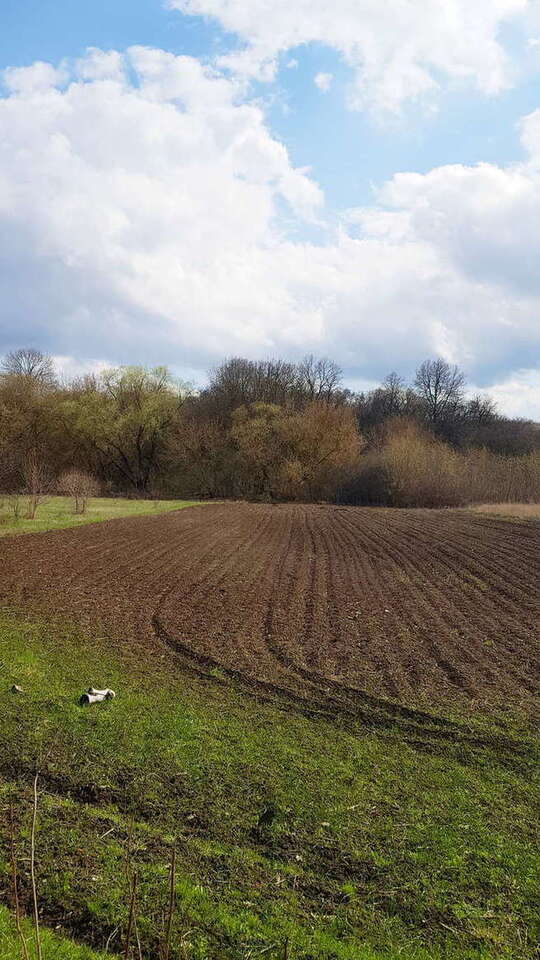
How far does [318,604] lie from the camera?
12.0 metres

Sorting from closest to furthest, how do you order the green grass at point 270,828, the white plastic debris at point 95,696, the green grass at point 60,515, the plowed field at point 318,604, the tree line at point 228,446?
the green grass at point 270,828 → the white plastic debris at point 95,696 → the plowed field at point 318,604 → the green grass at point 60,515 → the tree line at point 228,446

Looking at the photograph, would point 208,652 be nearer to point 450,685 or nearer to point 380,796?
point 450,685

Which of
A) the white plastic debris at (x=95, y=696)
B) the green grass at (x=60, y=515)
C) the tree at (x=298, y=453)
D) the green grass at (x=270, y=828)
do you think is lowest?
the green grass at (x=270, y=828)

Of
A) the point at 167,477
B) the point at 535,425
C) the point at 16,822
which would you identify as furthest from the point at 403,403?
the point at 16,822

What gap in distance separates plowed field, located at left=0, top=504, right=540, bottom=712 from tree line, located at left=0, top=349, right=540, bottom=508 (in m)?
23.6

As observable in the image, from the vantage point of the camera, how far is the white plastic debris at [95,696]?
22.3ft

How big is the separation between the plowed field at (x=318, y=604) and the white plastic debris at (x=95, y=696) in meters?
1.43

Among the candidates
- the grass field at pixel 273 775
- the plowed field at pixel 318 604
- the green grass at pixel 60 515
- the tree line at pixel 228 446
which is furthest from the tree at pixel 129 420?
the grass field at pixel 273 775

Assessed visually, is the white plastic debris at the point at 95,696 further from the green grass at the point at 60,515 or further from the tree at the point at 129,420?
the tree at the point at 129,420

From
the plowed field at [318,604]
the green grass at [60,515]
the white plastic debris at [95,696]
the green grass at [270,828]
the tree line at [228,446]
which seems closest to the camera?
the green grass at [270,828]

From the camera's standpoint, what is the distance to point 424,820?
482cm

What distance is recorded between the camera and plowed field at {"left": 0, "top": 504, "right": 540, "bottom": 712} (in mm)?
7973

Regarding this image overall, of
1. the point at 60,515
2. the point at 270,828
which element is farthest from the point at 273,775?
the point at 60,515

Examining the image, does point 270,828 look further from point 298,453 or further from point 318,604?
point 298,453
